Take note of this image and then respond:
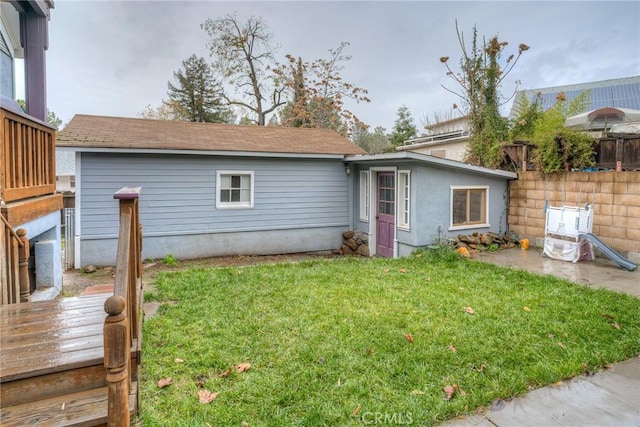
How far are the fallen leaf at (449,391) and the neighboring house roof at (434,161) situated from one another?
528cm

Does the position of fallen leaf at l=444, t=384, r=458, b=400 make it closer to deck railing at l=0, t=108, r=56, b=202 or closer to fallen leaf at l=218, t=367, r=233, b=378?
fallen leaf at l=218, t=367, r=233, b=378

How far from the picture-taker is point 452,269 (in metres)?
6.62

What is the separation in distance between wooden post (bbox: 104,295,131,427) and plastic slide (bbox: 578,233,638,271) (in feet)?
25.4

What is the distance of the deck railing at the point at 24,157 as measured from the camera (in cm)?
316

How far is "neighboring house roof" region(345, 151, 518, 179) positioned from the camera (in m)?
7.50

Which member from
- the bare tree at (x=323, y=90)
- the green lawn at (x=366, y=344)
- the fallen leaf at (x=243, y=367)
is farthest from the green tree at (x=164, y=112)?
the fallen leaf at (x=243, y=367)

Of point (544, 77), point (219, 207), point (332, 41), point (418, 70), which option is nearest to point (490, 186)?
point (219, 207)

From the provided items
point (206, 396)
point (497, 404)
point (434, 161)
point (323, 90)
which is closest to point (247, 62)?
point (323, 90)

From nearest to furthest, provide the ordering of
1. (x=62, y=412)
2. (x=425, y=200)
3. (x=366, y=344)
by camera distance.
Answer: (x=62, y=412) → (x=366, y=344) → (x=425, y=200)

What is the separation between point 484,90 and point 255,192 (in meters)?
7.28

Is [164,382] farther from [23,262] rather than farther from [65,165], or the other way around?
[65,165]

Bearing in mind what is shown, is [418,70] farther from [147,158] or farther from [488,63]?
[147,158]

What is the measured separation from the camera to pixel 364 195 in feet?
32.3

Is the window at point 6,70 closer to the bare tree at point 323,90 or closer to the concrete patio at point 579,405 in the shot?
the concrete patio at point 579,405
